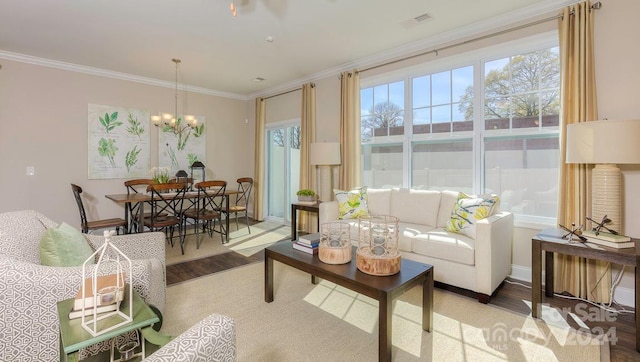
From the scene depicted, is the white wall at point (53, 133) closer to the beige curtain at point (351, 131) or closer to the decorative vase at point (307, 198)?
the decorative vase at point (307, 198)

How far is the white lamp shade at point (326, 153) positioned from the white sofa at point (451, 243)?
119 centimetres

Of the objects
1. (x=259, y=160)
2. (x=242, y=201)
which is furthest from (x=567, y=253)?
(x=242, y=201)

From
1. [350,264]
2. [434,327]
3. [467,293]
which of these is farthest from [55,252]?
[467,293]

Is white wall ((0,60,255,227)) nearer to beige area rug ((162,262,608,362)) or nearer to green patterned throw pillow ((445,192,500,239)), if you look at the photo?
beige area rug ((162,262,608,362))

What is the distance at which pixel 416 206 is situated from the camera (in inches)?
135

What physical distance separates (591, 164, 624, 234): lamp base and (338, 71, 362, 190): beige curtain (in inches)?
102

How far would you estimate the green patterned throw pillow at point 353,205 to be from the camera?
3672mm

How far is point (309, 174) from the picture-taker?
5234mm

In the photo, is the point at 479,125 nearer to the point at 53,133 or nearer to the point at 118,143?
the point at 118,143

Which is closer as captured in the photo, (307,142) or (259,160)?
(307,142)

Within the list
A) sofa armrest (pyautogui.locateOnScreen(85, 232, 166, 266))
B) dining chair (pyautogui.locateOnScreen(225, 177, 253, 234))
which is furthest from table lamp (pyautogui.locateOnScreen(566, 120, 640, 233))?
dining chair (pyautogui.locateOnScreen(225, 177, 253, 234))

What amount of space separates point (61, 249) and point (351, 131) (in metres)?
3.52

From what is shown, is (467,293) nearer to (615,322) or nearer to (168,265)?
(615,322)

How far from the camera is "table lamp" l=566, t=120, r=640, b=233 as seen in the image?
2.13 meters
